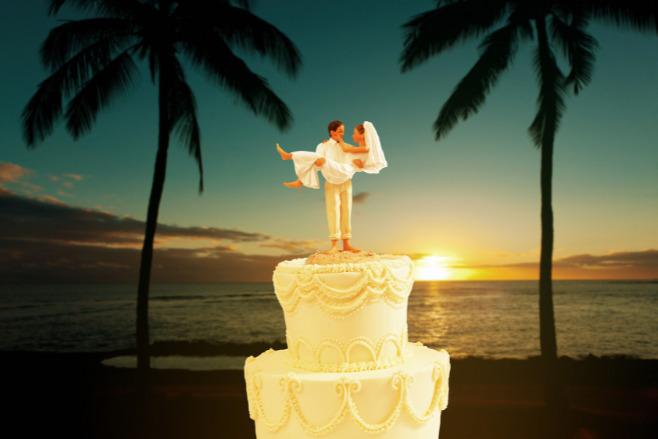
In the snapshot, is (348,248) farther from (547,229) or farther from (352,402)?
(547,229)

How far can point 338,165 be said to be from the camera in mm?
5246

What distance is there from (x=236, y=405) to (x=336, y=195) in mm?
7937

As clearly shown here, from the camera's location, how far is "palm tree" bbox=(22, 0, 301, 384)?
997 centimetres

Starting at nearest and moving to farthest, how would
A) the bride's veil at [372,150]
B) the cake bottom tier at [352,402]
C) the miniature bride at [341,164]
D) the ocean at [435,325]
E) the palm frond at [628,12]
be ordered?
the cake bottom tier at [352,402] → the miniature bride at [341,164] → the bride's veil at [372,150] → the palm frond at [628,12] → the ocean at [435,325]

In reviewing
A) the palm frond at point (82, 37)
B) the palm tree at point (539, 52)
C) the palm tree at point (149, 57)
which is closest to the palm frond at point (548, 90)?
the palm tree at point (539, 52)

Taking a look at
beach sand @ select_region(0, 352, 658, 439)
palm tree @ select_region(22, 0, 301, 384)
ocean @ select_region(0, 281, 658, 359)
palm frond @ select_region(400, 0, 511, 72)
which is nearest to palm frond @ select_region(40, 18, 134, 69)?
palm tree @ select_region(22, 0, 301, 384)

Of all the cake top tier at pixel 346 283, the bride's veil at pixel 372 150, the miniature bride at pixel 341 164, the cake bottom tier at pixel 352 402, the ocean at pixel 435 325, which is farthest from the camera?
the ocean at pixel 435 325

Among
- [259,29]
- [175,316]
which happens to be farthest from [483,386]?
[175,316]

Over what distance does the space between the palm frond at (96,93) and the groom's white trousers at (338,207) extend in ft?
23.1

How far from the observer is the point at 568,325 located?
837 inches

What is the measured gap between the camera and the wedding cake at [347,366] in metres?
4.70

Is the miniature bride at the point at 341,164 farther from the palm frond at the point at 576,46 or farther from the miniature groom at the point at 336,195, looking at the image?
the palm frond at the point at 576,46

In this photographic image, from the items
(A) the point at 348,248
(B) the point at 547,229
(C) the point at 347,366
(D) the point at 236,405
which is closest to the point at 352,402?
(C) the point at 347,366

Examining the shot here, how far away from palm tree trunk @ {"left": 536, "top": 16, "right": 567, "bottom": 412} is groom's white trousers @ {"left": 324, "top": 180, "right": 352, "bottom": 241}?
19.9ft
